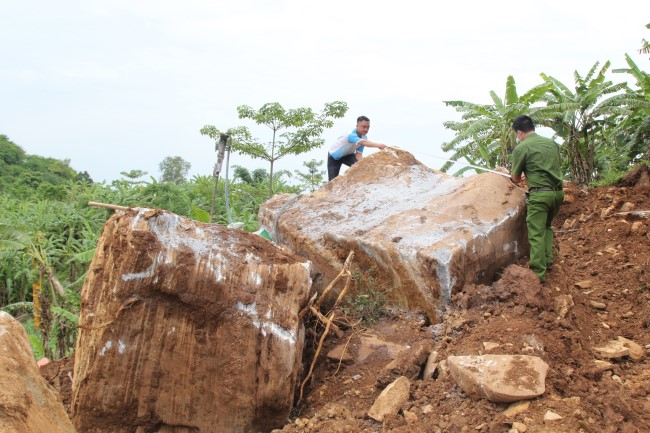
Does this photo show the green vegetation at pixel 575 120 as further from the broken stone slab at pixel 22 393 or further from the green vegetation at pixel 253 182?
the broken stone slab at pixel 22 393

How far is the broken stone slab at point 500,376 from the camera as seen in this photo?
386cm

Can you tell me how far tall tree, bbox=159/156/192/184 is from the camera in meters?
26.6

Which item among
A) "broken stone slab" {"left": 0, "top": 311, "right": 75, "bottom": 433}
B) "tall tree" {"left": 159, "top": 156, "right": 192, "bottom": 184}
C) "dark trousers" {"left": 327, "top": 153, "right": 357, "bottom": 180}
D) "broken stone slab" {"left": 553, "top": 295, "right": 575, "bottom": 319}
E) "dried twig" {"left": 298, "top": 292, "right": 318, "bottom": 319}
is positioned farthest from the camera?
"tall tree" {"left": 159, "top": 156, "right": 192, "bottom": 184}

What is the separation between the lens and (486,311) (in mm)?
5199

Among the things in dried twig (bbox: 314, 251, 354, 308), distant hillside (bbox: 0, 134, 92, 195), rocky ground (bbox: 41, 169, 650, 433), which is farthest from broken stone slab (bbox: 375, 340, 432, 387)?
distant hillside (bbox: 0, 134, 92, 195)

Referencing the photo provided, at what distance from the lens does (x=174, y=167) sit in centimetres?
2692

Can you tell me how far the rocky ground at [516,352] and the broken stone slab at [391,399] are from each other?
0.19 ft

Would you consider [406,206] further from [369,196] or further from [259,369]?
[259,369]

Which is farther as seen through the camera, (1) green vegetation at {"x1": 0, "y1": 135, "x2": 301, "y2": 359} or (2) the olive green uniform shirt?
(1) green vegetation at {"x1": 0, "y1": 135, "x2": 301, "y2": 359}

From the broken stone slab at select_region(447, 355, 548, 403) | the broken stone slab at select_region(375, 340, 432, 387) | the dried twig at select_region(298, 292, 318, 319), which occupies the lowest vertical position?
the broken stone slab at select_region(375, 340, 432, 387)

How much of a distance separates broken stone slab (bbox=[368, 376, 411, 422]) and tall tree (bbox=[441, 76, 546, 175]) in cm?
737

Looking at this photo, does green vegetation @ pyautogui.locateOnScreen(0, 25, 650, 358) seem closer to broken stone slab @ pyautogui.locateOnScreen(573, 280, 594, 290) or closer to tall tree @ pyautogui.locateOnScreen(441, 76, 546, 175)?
tall tree @ pyautogui.locateOnScreen(441, 76, 546, 175)

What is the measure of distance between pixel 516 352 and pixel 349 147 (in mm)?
4817

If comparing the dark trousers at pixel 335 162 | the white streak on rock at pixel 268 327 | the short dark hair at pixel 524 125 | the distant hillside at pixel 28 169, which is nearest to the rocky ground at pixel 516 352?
the white streak on rock at pixel 268 327
